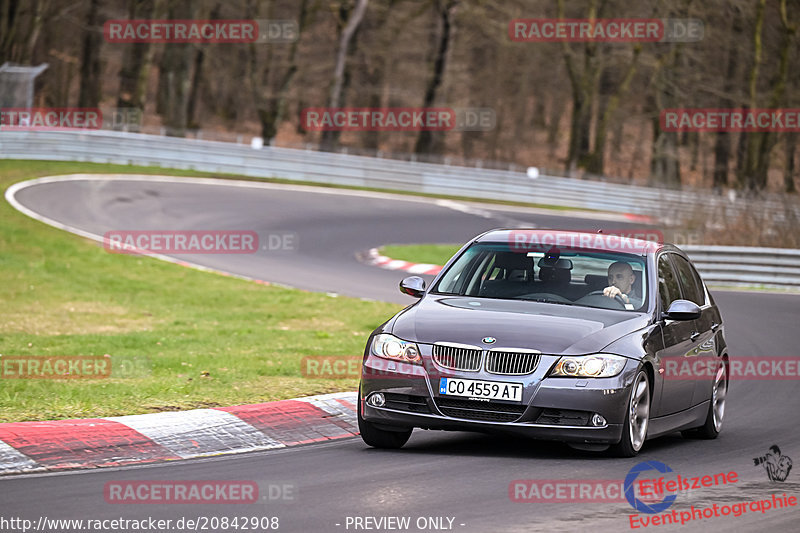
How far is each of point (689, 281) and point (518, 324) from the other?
2.60 m

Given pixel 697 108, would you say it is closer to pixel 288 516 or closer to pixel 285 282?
pixel 285 282

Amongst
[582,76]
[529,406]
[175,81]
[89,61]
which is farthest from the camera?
[89,61]

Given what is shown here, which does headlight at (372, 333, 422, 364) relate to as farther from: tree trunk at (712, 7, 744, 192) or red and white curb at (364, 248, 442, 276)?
tree trunk at (712, 7, 744, 192)

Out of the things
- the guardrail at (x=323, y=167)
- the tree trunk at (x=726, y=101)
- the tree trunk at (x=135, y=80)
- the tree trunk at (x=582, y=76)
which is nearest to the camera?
the guardrail at (x=323, y=167)

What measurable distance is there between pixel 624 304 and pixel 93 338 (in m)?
7.36

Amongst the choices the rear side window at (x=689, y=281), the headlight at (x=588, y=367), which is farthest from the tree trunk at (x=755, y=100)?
the headlight at (x=588, y=367)

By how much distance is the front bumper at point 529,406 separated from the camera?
7746mm

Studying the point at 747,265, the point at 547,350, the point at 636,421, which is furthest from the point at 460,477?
the point at 747,265

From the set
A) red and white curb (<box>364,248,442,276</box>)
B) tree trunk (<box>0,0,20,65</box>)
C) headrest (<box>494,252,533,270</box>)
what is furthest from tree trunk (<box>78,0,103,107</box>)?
headrest (<box>494,252,533,270</box>)

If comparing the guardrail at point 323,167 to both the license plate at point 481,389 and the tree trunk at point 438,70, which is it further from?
the license plate at point 481,389

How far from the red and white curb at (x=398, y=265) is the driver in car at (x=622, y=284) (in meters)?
14.2

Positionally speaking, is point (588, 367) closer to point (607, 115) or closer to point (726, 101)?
point (607, 115)

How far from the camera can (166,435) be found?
26.7ft

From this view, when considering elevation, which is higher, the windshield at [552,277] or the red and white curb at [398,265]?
the windshield at [552,277]
